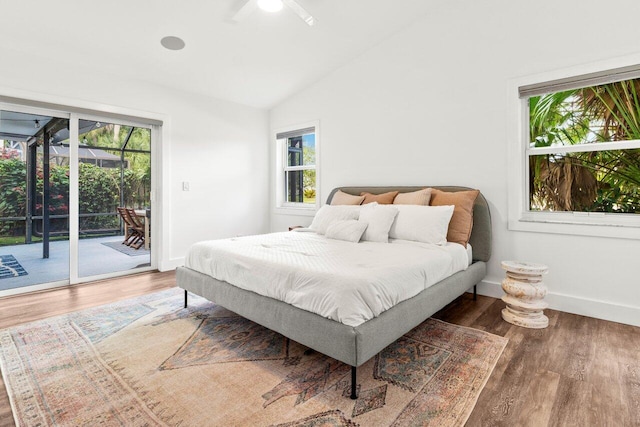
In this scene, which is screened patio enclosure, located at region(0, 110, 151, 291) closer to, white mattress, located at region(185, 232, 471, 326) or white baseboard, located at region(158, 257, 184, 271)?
white baseboard, located at region(158, 257, 184, 271)

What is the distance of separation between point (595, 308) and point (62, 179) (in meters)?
5.23

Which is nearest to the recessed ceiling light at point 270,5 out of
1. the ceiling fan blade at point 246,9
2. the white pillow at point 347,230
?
the ceiling fan blade at point 246,9

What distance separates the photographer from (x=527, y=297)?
2.52 m

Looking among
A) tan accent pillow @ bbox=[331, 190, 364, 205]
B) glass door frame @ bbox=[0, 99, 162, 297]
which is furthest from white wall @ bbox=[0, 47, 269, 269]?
tan accent pillow @ bbox=[331, 190, 364, 205]

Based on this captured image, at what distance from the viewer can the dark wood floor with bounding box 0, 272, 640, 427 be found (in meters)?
1.51

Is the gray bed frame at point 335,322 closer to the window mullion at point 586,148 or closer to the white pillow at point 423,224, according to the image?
the white pillow at point 423,224

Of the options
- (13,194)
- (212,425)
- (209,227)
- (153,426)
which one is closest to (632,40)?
(212,425)

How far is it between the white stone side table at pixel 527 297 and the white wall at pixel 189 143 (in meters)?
3.66

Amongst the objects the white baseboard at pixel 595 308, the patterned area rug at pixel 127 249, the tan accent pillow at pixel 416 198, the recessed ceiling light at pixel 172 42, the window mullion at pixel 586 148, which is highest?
the recessed ceiling light at pixel 172 42

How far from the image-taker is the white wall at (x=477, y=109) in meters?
2.60

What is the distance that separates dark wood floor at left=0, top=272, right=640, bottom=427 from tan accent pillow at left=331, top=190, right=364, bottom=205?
1.45m

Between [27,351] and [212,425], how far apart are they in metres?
1.52

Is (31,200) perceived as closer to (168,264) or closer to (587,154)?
(168,264)

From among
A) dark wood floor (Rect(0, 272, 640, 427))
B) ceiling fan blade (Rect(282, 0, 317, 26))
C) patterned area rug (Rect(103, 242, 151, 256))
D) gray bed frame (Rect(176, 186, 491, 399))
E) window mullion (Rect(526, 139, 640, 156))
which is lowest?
dark wood floor (Rect(0, 272, 640, 427))
